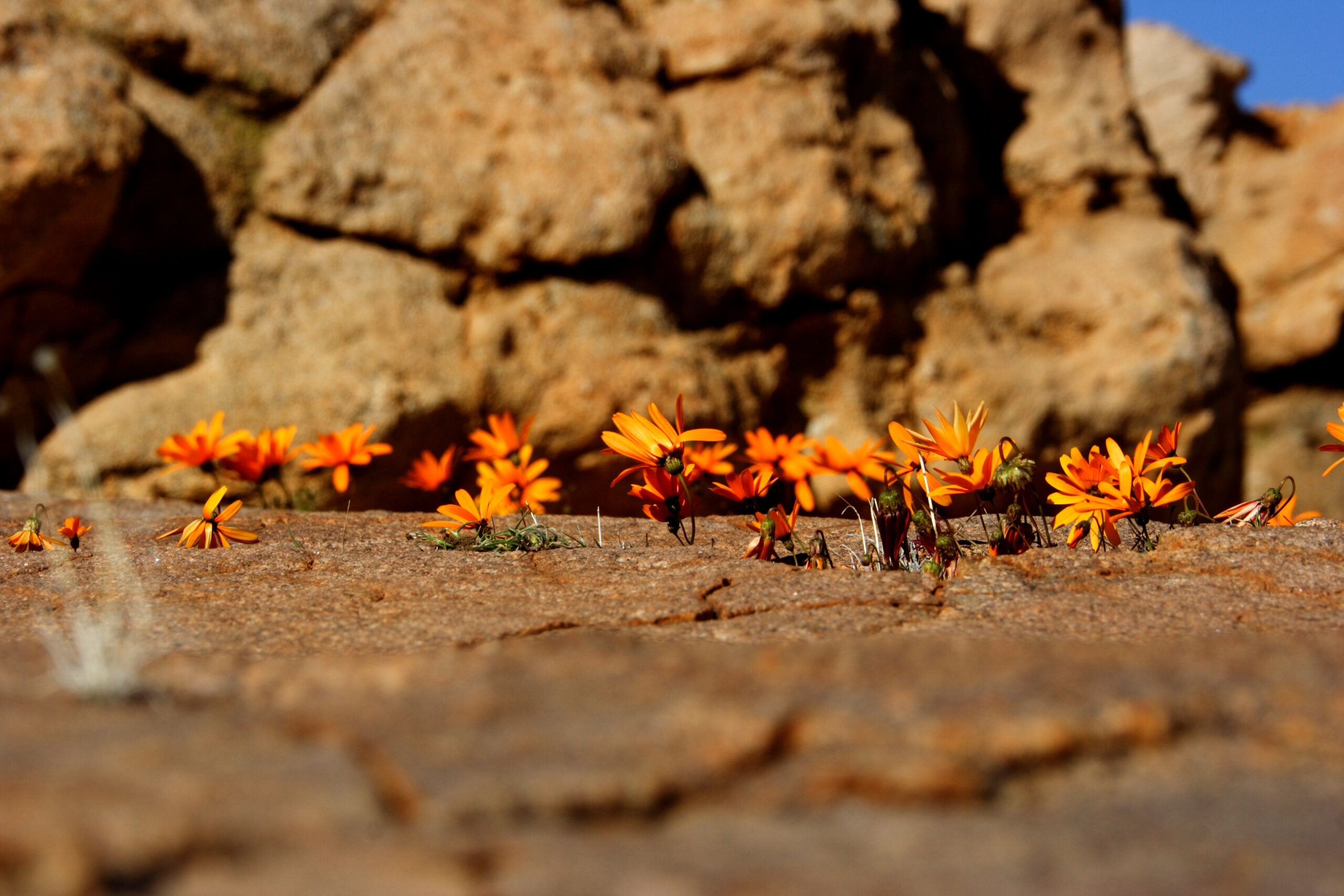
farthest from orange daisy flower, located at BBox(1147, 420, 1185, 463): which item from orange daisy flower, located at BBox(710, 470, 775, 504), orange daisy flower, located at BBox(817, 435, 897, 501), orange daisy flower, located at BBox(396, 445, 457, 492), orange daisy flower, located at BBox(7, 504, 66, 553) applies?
orange daisy flower, located at BBox(7, 504, 66, 553)

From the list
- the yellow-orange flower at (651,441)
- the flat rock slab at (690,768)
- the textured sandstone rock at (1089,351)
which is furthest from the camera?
the textured sandstone rock at (1089,351)

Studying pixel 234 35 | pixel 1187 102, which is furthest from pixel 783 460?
pixel 1187 102

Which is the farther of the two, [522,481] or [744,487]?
[522,481]

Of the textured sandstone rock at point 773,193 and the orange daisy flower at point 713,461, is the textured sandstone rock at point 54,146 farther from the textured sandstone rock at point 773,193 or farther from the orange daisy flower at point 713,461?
the orange daisy flower at point 713,461

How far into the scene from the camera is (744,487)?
2.81 meters

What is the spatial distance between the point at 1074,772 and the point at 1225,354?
5.86 metres

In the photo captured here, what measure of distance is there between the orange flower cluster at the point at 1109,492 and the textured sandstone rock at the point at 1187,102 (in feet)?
20.6

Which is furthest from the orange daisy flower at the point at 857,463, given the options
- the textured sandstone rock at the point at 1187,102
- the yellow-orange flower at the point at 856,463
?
the textured sandstone rock at the point at 1187,102

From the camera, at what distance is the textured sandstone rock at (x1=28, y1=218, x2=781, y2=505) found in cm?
461

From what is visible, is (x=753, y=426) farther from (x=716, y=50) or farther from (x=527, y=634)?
(x=527, y=634)

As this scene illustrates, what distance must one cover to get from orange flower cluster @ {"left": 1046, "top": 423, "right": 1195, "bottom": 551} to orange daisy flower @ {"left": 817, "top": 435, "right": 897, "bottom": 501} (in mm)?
376

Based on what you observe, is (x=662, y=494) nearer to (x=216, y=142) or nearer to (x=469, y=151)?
(x=469, y=151)

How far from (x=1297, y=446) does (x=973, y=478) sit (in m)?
5.99

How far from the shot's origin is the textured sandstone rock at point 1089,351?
5953 mm
